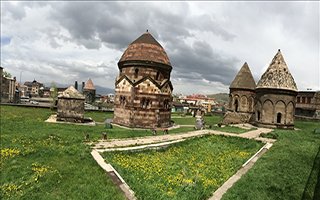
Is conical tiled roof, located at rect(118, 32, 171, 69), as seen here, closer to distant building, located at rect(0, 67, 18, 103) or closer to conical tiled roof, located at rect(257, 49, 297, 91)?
conical tiled roof, located at rect(257, 49, 297, 91)

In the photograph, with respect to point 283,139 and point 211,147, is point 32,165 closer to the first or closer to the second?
point 211,147

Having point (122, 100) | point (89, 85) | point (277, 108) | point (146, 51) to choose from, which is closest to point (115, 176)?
point (122, 100)

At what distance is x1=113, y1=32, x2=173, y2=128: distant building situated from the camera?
2789 centimetres

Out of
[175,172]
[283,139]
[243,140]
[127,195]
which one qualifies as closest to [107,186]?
[127,195]

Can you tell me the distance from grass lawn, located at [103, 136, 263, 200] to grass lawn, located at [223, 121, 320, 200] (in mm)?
1035

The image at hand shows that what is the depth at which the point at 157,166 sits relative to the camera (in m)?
14.0

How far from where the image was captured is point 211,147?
19031 millimetres

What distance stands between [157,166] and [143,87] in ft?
48.8

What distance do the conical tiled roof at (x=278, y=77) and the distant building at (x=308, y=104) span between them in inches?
908

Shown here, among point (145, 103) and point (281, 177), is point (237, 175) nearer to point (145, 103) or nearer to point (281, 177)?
point (281, 177)

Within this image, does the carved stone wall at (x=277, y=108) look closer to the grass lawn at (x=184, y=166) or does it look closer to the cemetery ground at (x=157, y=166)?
the cemetery ground at (x=157, y=166)

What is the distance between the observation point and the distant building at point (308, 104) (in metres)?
50.3

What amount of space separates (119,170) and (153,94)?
1596 cm

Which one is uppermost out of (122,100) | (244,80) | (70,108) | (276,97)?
(244,80)
